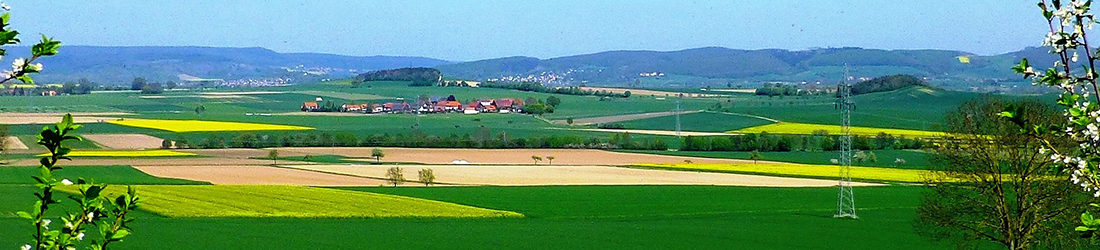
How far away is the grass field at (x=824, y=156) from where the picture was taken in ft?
208

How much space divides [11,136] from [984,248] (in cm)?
5989

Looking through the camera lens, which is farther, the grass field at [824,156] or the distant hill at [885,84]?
the distant hill at [885,84]

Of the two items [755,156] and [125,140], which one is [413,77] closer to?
[125,140]

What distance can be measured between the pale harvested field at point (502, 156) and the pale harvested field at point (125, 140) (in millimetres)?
8276

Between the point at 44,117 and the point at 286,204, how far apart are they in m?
59.0

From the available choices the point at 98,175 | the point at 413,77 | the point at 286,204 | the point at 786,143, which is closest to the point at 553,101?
the point at 413,77

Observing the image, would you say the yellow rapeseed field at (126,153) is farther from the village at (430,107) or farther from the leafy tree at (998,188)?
the village at (430,107)

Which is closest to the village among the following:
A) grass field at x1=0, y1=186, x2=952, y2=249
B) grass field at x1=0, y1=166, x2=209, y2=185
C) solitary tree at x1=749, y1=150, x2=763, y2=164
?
solitary tree at x1=749, y1=150, x2=763, y2=164

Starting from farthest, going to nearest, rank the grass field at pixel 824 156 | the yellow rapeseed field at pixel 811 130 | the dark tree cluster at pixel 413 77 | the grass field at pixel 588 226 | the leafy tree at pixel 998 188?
the dark tree cluster at pixel 413 77 < the yellow rapeseed field at pixel 811 130 < the grass field at pixel 824 156 < the grass field at pixel 588 226 < the leafy tree at pixel 998 188

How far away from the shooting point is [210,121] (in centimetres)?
9794

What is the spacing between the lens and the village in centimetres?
11750

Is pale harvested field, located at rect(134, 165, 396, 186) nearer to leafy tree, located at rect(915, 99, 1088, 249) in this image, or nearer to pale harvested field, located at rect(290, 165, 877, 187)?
pale harvested field, located at rect(290, 165, 877, 187)

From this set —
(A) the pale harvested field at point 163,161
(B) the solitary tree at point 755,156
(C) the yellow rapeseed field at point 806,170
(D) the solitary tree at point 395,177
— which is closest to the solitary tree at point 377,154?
(A) the pale harvested field at point 163,161

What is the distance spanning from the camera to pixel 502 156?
225 ft
